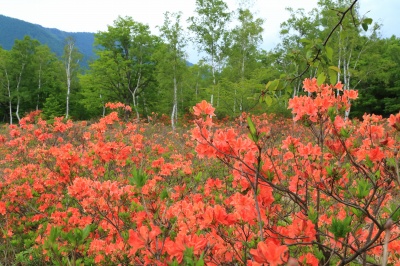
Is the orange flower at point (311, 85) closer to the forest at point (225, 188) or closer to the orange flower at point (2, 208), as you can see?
the forest at point (225, 188)

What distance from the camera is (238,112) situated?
1605 centimetres

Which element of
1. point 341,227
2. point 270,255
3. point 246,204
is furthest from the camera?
point 246,204

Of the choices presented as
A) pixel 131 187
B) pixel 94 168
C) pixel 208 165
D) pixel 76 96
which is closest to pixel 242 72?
pixel 208 165

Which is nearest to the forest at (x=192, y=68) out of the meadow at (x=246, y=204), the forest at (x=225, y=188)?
the forest at (x=225, y=188)

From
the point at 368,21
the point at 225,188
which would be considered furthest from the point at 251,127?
the point at 225,188

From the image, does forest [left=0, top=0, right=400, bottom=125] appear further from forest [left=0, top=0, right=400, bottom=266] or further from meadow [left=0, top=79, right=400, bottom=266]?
meadow [left=0, top=79, right=400, bottom=266]

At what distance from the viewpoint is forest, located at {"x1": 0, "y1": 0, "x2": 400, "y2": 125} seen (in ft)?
56.2

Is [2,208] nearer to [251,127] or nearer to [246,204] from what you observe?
[246,204]

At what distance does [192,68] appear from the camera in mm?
20125

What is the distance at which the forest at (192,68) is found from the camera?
Answer: 1714 cm

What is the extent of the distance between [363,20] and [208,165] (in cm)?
419

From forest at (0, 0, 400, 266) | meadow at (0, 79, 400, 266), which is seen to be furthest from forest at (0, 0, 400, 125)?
meadow at (0, 79, 400, 266)

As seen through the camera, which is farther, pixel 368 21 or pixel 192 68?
pixel 192 68

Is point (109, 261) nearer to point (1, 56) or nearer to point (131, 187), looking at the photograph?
point (131, 187)
